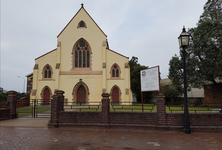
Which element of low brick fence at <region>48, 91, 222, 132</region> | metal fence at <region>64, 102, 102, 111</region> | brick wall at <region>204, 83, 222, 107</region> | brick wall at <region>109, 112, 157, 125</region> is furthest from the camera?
brick wall at <region>204, 83, 222, 107</region>

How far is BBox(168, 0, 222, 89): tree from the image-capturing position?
2027cm

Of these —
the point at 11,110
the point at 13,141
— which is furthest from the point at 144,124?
the point at 11,110

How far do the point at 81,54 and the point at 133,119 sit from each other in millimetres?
20338

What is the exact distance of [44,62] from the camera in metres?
27.2

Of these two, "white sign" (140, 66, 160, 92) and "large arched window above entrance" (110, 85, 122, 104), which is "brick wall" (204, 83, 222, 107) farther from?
"white sign" (140, 66, 160, 92)

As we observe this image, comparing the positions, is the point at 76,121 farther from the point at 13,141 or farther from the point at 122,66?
the point at 122,66

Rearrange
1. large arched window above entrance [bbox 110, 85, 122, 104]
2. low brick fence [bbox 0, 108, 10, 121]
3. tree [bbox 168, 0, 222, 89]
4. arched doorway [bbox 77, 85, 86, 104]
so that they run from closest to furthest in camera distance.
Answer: low brick fence [bbox 0, 108, 10, 121], tree [bbox 168, 0, 222, 89], large arched window above entrance [bbox 110, 85, 122, 104], arched doorway [bbox 77, 85, 86, 104]

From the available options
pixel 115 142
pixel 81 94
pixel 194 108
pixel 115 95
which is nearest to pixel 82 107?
pixel 81 94

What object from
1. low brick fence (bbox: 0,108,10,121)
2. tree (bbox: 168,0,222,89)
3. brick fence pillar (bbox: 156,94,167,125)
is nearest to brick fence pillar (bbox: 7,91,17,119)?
low brick fence (bbox: 0,108,10,121)

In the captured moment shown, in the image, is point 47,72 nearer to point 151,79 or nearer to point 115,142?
point 151,79

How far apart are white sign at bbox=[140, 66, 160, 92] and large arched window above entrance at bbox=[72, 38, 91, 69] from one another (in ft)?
57.6

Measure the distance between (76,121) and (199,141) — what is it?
6.19 meters

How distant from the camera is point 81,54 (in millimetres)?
27750

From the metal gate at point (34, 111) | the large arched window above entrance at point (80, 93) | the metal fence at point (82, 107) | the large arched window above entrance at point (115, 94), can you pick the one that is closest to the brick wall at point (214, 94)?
the large arched window above entrance at point (115, 94)
